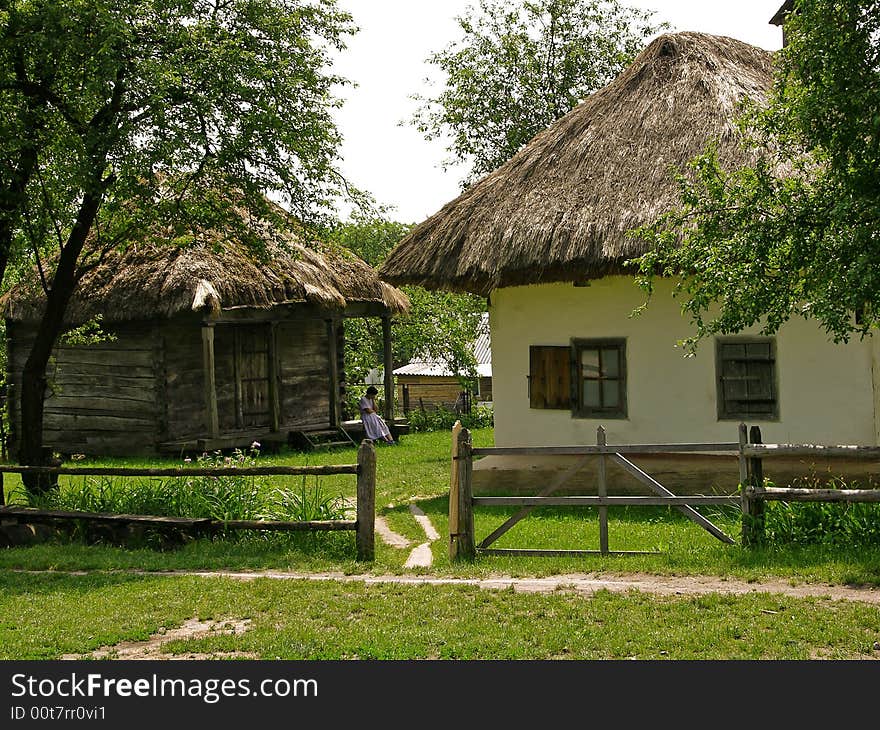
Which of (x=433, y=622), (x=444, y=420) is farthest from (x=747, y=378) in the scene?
(x=444, y=420)

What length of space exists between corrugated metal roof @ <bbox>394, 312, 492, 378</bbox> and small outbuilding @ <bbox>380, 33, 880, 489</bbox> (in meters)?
10.7

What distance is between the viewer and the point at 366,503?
877cm

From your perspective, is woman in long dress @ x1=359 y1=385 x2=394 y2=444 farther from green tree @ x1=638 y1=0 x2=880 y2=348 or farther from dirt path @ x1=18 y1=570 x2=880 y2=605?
green tree @ x1=638 y1=0 x2=880 y2=348

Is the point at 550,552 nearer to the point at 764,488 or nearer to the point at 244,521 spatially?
the point at 764,488

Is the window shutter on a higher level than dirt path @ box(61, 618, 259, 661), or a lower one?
higher

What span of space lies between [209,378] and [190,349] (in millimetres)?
1317

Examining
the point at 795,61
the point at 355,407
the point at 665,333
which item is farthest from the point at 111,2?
the point at 355,407

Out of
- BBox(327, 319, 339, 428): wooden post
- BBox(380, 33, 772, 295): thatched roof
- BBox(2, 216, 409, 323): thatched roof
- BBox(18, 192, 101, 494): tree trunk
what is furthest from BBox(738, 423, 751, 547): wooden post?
BBox(327, 319, 339, 428): wooden post

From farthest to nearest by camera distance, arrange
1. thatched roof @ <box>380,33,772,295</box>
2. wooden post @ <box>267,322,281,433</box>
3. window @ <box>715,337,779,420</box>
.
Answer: wooden post @ <box>267,322,281,433</box> → thatched roof @ <box>380,33,772,295</box> → window @ <box>715,337,779,420</box>

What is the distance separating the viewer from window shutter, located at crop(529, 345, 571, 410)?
12938mm

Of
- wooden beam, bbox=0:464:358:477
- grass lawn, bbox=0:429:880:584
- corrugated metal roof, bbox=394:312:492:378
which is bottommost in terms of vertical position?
grass lawn, bbox=0:429:880:584

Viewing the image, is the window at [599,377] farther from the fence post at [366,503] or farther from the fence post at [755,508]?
the fence post at [366,503]

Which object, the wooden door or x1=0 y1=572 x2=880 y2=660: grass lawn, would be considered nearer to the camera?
x1=0 y1=572 x2=880 y2=660: grass lawn

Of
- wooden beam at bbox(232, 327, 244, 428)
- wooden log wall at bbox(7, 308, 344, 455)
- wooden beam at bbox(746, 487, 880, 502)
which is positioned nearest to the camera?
wooden beam at bbox(746, 487, 880, 502)
